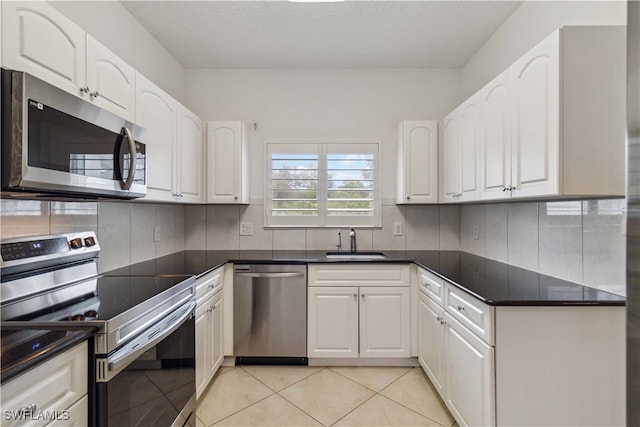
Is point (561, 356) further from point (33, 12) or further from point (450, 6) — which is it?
point (33, 12)

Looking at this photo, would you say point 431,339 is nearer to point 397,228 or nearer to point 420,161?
point 397,228

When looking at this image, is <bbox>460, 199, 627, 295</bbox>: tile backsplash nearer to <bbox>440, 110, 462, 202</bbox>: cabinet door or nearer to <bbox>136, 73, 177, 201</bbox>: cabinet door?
<bbox>440, 110, 462, 202</bbox>: cabinet door

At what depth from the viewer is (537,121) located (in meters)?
1.44

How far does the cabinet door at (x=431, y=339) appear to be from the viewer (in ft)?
6.46

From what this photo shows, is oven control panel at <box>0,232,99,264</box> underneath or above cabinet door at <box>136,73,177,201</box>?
underneath

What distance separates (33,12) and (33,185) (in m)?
0.65

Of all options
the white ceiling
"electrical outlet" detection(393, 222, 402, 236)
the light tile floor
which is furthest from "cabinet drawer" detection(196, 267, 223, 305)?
the white ceiling

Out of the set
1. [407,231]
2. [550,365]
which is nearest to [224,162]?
[407,231]

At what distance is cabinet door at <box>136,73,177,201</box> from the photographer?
5.97 feet

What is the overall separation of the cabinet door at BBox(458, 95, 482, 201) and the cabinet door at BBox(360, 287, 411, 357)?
0.90m

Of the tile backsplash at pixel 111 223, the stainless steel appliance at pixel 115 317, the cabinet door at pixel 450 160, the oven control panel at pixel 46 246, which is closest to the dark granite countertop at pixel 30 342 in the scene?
the stainless steel appliance at pixel 115 317

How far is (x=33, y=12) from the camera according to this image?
1.10 m

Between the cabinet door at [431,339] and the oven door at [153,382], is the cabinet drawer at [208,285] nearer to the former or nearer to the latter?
the oven door at [153,382]

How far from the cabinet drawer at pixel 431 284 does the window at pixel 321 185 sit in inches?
31.9
